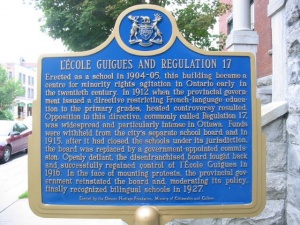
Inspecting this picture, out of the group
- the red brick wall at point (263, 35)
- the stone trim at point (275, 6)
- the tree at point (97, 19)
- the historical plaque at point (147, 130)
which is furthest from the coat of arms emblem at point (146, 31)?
the red brick wall at point (263, 35)

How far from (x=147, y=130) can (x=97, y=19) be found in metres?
7.34

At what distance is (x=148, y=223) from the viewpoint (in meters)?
2.13

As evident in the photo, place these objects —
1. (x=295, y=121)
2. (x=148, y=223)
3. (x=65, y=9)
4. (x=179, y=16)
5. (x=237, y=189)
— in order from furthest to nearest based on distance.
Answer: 1. (x=65, y=9)
2. (x=179, y=16)
3. (x=295, y=121)
4. (x=237, y=189)
5. (x=148, y=223)

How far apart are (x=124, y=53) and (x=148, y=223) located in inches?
54.8

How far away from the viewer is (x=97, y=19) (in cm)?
877

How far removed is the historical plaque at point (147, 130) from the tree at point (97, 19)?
469 centimetres

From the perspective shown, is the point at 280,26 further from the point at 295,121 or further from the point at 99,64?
the point at 99,64

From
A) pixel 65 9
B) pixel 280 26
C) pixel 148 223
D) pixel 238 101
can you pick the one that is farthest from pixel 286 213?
pixel 65 9

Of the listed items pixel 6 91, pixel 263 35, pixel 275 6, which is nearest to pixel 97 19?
pixel 263 35

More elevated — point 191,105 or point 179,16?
point 179,16

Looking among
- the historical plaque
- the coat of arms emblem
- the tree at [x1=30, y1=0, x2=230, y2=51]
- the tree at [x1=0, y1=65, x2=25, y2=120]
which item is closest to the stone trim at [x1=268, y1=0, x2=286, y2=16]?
the historical plaque

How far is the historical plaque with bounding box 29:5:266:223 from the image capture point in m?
2.29

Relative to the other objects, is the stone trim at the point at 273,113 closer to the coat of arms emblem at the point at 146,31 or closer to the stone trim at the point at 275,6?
the stone trim at the point at 275,6

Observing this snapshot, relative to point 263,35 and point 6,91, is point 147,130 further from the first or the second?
point 6,91
